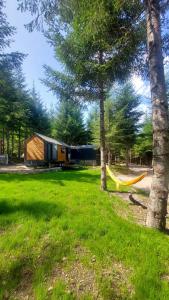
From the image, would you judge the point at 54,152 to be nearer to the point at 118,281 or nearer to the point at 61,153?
the point at 61,153

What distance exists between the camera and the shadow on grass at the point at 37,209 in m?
4.95

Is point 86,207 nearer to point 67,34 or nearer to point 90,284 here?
point 90,284

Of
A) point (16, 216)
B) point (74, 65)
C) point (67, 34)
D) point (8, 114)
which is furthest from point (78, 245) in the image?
point (8, 114)

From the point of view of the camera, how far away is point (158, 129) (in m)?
4.18

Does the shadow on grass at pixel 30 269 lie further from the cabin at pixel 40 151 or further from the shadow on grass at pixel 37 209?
the cabin at pixel 40 151

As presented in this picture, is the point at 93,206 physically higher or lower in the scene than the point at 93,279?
higher

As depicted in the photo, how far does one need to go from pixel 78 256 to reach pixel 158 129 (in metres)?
2.71

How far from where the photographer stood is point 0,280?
296 centimetres

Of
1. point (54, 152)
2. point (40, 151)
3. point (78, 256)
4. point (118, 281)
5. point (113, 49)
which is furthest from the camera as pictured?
point (54, 152)

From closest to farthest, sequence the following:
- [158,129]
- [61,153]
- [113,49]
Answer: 1. [158,129]
2. [113,49]
3. [61,153]

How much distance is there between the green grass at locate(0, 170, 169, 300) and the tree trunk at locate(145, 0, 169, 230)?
1.37 ft

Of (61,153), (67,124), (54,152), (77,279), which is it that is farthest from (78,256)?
(67,124)

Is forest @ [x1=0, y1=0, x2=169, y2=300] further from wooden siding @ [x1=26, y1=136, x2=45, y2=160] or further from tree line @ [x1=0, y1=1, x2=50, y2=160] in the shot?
wooden siding @ [x1=26, y1=136, x2=45, y2=160]

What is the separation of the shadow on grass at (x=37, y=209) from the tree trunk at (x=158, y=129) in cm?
216
